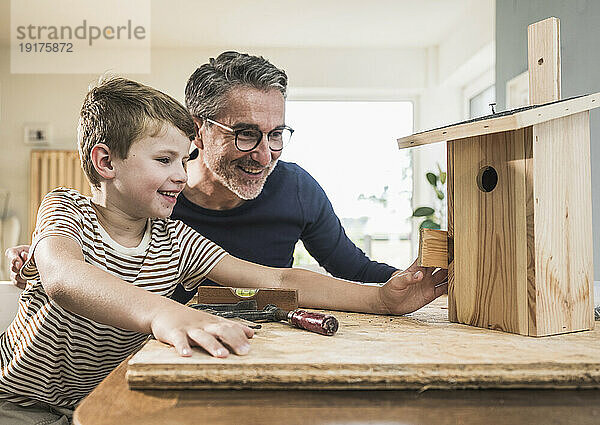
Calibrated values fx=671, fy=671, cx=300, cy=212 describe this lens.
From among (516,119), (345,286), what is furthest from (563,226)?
(345,286)

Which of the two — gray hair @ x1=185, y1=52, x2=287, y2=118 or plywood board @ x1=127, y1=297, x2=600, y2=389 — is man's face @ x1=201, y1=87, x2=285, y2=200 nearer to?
gray hair @ x1=185, y1=52, x2=287, y2=118

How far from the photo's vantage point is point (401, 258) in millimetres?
6203

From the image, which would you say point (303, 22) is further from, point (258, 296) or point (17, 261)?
point (258, 296)

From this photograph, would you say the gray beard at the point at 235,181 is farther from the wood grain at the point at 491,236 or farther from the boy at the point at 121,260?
the wood grain at the point at 491,236

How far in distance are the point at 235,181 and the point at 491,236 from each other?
903 millimetres

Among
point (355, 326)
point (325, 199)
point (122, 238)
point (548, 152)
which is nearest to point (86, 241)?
point (122, 238)

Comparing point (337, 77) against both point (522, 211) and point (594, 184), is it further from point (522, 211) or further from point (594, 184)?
point (522, 211)

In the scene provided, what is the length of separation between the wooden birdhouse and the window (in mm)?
5218

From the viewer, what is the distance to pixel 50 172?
598 cm

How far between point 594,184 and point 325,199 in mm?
1040

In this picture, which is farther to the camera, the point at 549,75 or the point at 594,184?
the point at 594,184

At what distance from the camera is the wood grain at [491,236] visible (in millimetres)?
871

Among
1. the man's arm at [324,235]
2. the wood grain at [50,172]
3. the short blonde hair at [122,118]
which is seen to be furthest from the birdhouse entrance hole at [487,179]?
the wood grain at [50,172]

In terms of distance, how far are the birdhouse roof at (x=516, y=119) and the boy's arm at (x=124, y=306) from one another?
0.41 metres
